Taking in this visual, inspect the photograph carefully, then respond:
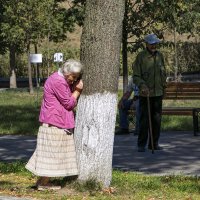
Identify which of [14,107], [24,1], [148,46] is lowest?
[14,107]

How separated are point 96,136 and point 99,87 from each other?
54 cm

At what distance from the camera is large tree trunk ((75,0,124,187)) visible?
810 cm

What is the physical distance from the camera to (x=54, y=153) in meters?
8.30

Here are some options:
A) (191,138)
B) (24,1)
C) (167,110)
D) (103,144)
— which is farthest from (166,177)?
(24,1)

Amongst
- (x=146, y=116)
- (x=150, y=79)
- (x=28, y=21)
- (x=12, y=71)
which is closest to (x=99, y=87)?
(x=150, y=79)

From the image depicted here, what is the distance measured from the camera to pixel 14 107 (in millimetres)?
22891

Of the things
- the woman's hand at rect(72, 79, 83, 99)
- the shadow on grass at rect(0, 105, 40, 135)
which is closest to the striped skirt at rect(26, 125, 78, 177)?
the woman's hand at rect(72, 79, 83, 99)

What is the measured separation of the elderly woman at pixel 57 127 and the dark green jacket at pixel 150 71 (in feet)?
13.1

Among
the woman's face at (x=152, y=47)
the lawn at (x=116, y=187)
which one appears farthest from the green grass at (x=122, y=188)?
the woman's face at (x=152, y=47)

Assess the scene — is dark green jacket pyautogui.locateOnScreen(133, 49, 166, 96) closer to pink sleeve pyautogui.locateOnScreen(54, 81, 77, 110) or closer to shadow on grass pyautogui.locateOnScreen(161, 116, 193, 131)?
pink sleeve pyautogui.locateOnScreen(54, 81, 77, 110)

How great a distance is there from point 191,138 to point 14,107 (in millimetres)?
9370

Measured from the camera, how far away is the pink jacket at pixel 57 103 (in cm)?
831

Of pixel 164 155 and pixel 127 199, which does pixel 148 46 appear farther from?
pixel 127 199

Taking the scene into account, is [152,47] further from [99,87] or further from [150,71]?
[99,87]
